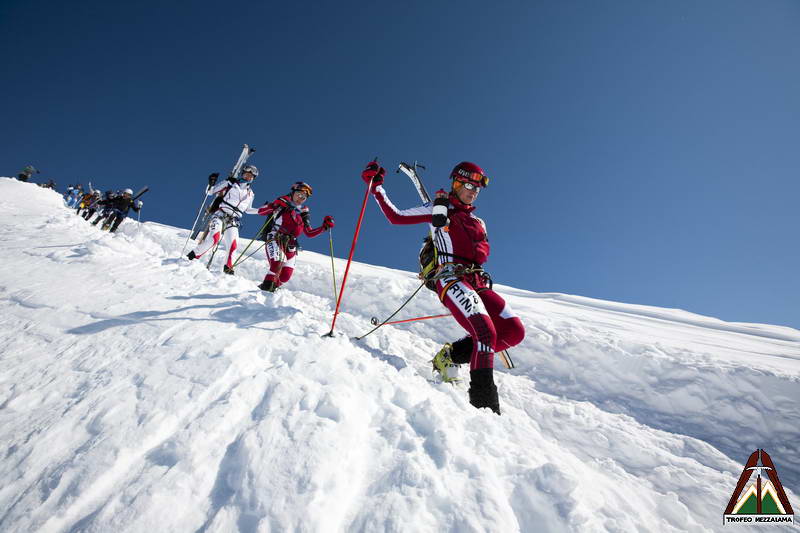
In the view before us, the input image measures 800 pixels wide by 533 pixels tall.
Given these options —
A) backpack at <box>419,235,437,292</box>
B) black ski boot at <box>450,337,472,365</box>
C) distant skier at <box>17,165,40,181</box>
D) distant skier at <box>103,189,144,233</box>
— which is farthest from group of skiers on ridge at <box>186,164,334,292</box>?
distant skier at <box>17,165,40,181</box>

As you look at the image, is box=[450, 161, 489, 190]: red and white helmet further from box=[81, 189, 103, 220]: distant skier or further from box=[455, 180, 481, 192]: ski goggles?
box=[81, 189, 103, 220]: distant skier

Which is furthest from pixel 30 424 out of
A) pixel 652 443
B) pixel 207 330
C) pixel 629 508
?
pixel 652 443

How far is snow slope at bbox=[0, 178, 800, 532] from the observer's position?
1.42 metres

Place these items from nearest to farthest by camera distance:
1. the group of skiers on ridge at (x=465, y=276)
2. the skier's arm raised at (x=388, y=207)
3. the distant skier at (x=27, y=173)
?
the group of skiers on ridge at (x=465, y=276)
the skier's arm raised at (x=388, y=207)
the distant skier at (x=27, y=173)

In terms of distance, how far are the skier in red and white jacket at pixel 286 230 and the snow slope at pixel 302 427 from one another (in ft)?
9.10

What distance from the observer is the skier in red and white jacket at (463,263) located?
3541mm

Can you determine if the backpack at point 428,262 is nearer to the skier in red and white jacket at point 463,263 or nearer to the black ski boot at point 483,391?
the skier in red and white jacket at point 463,263

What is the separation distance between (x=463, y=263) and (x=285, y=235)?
5.27 m

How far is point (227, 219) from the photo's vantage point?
8828mm

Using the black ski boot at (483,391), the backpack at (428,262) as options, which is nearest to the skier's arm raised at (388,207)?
the backpack at (428,262)

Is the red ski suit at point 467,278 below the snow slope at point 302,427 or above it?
above

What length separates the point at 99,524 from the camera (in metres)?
1.24

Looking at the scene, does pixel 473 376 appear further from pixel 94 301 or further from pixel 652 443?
pixel 94 301

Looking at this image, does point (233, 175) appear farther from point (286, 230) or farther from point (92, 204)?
point (92, 204)
